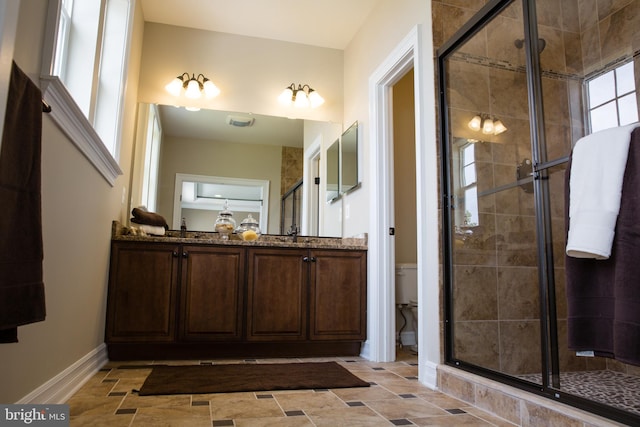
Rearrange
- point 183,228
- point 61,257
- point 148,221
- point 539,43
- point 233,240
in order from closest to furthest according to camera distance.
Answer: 1. point 61,257
2. point 539,43
3. point 148,221
4. point 233,240
5. point 183,228

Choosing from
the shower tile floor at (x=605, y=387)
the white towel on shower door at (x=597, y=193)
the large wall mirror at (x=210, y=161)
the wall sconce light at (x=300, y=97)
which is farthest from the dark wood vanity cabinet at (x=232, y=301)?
the white towel on shower door at (x=597, y=193)

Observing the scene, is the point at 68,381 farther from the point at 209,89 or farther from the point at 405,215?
the point at 405,215

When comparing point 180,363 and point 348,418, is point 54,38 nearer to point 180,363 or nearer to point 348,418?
point 348,418

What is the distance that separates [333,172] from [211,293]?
5.08ft

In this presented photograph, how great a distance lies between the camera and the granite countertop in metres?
3.10

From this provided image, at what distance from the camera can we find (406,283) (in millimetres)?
3844

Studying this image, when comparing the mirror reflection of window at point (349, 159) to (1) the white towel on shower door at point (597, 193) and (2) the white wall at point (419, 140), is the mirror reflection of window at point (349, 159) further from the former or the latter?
(1) the white towel on shower door at point (597, 193)

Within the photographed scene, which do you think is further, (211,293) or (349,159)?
(349,159)

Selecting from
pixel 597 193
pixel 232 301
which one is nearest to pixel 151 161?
pixel 232 301

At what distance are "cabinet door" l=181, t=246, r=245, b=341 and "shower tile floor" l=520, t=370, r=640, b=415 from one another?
6.41 ft

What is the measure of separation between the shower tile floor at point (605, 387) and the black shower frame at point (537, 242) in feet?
0.17

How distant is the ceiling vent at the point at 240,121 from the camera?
3947 millimetres

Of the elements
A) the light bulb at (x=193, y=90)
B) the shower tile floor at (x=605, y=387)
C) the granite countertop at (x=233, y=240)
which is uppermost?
the light bulb at (x=193, y=90)

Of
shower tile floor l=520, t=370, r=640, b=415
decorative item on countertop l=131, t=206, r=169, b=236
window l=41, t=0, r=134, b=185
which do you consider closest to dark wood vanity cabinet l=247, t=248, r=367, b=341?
decorative item on countertop l=131, t=206, r=169, b=236
